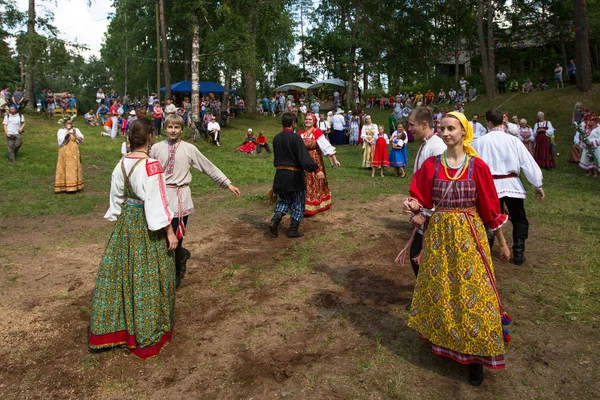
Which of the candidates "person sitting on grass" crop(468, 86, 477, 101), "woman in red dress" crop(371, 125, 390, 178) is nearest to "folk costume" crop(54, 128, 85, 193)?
"woman in red dress" crop(371, 125, 390, 178)

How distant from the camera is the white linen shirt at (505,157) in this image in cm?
547

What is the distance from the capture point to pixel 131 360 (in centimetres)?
371

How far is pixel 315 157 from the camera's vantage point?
27.4 feet

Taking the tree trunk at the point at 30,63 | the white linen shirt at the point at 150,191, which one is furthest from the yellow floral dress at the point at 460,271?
the tree trunk at the point at 30,63

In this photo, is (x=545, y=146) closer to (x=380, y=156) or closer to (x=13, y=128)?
(x=380, y=156)

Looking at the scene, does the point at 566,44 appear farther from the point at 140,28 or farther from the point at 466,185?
the point at 466,185

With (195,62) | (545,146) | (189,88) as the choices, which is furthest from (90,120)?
(545,146)

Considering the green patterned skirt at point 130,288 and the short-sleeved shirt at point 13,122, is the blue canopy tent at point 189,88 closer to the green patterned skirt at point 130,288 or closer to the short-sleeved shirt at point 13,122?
the short-sleeved shirt at point 13,122

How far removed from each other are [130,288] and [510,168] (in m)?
4.41

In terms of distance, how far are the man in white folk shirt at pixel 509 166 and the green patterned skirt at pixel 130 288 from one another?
395 centimetres

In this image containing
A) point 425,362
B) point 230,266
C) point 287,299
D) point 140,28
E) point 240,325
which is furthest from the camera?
point 140,28

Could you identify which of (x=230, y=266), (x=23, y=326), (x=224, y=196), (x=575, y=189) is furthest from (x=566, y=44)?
(x=23, y=326)

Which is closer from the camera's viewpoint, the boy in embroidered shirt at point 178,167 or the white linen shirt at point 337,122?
the boy in embroidered shirt at point 178,167

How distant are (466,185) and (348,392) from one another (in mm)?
1669
